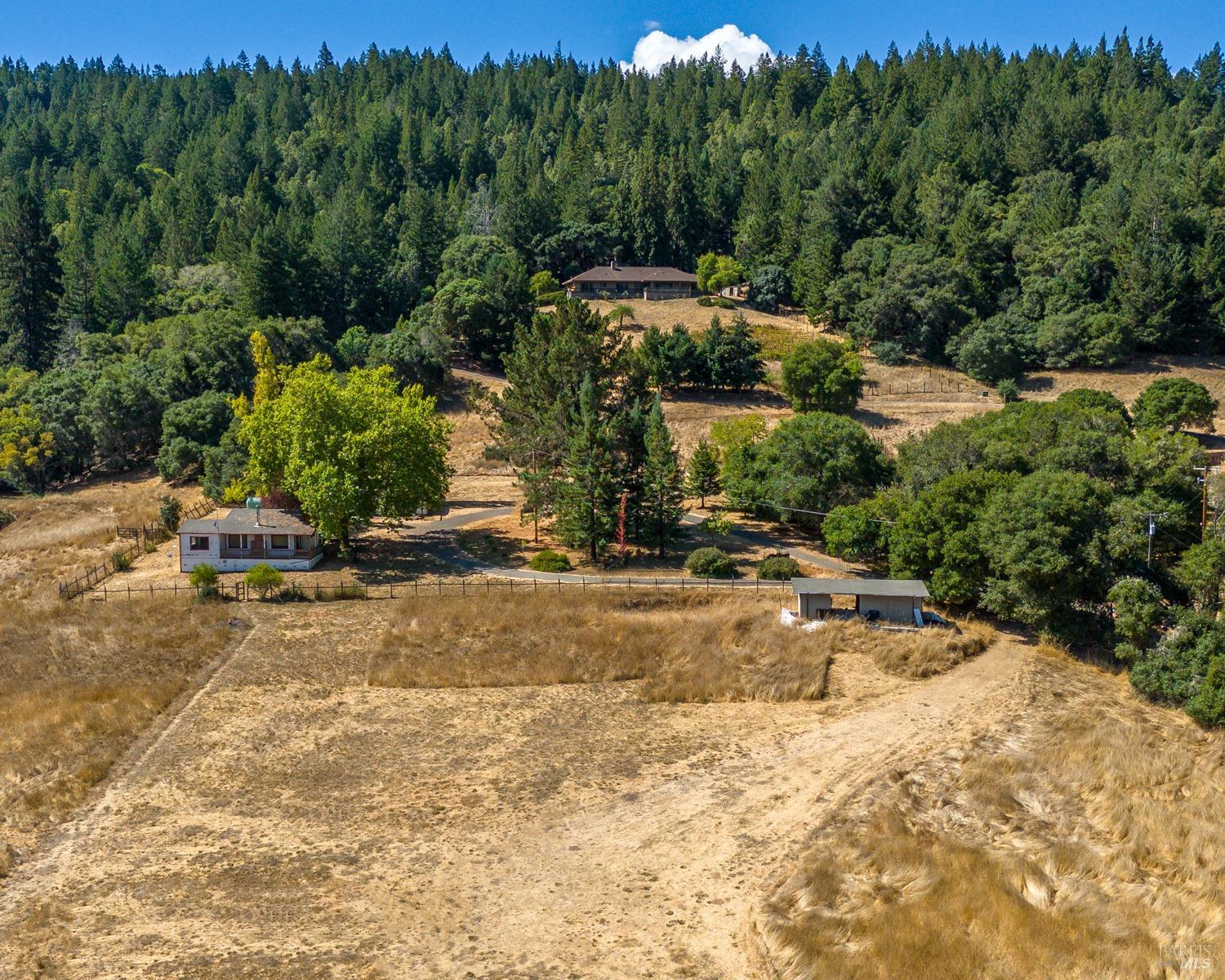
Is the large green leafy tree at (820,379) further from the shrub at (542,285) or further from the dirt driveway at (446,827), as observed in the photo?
the dirt driveway at (446,827)

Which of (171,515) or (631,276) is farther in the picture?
(631,276)

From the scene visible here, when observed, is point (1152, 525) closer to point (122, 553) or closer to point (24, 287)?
point (122, 553)

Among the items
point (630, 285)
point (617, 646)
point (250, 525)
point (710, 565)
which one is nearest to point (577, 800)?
point (617, 646)

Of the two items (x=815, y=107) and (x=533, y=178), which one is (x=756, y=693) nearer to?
(x=533, y=178)

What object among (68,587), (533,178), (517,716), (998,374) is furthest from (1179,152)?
(68,587)

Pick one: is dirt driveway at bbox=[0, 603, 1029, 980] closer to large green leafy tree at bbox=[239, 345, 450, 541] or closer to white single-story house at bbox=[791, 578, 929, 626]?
white single-story house at bbox=[791, 578, 929, 626]

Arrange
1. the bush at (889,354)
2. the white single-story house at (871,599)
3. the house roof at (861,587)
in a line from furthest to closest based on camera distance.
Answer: the bush at (889,354), the white single-story house at (871,599), the house roof at (861,587)

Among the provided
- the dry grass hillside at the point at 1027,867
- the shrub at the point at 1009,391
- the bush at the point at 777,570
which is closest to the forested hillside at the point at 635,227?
the shrub at the point at 1009,391
